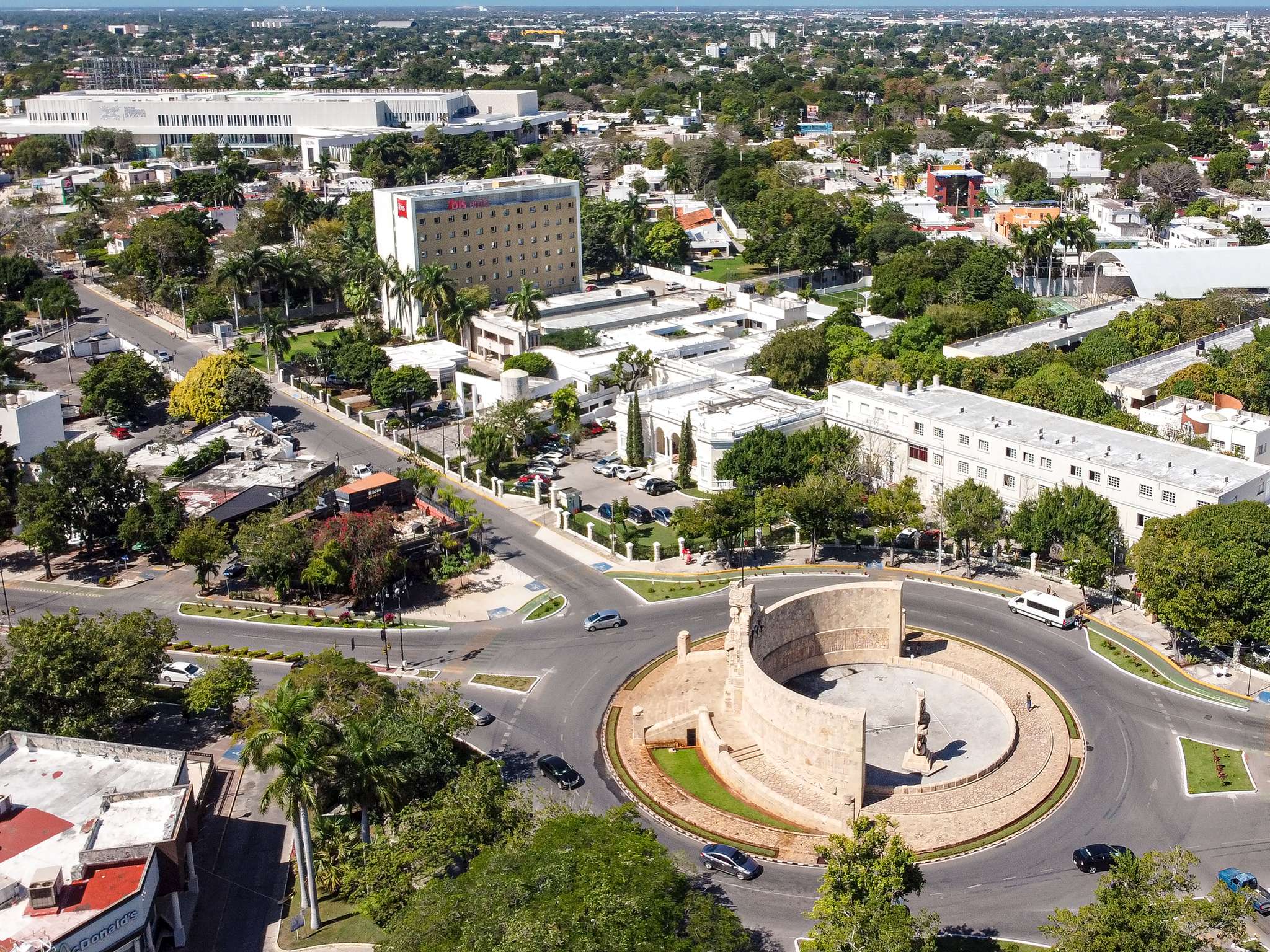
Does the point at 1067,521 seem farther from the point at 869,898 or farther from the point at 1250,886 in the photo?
the point at 869,898

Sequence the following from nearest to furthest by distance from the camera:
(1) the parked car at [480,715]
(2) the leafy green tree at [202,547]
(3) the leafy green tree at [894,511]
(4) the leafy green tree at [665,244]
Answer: (1) the parked car at [480,715] → (2) the leafy green tree at [202,547] → (3) the leafy green tree at [894,511] → (4) the leafy green tree at [665,244]

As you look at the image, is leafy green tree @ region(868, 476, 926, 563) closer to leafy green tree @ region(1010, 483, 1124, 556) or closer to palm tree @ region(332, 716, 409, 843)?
leafy green tree @ region(1010, 483, 1124, 556)

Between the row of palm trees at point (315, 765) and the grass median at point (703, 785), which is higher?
the row of palm trees at point (315, 765)

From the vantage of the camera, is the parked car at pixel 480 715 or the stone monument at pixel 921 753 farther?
the parked car at pixel 480 715

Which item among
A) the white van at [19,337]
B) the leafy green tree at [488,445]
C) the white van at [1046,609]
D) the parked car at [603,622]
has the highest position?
the white van at [19,337]

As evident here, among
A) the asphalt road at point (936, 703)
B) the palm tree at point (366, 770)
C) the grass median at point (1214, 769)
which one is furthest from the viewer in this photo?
the grass median at point (1214, 769)

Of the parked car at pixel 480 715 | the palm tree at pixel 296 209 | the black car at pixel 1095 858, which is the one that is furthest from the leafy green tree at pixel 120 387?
the black car at pixel 1095 858

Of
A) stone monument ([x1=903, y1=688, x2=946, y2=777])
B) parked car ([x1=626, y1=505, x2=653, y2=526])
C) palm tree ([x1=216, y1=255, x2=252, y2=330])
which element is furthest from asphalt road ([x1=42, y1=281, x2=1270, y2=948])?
palm tree ([x1=216, y1=255, x2=252, y2=330])

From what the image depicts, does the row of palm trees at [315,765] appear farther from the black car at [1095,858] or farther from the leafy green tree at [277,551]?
the black car at [1095,858]
